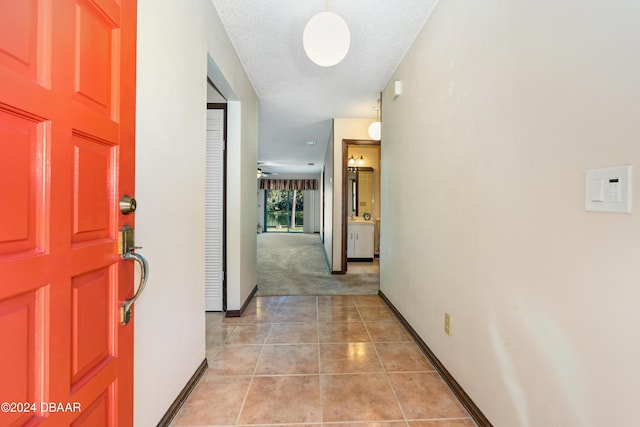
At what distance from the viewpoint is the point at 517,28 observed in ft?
3.81

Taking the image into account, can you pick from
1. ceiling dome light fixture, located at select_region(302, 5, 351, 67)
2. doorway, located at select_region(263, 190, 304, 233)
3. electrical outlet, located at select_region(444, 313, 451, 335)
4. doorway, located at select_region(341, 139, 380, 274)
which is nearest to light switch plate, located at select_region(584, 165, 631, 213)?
electrical outlet, located at select_region(444, 313, 451, 335)

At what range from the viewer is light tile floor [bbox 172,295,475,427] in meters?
1.47

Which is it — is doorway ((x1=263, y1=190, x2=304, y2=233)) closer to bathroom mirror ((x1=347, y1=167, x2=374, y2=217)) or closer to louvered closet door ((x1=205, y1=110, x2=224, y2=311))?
bathroom mirror ((x1=347, y1=167, x2=374, y2=217))

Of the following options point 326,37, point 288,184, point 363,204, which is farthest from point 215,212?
point 288,184

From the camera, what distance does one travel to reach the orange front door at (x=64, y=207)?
21.9 inches

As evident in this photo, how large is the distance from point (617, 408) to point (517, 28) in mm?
1383

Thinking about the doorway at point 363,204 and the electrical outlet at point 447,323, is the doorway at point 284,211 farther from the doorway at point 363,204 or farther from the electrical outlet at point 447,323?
the electrical outlet at point 447,323

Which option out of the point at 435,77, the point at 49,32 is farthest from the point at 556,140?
the point at 49,32

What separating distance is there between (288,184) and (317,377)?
33.9 ft

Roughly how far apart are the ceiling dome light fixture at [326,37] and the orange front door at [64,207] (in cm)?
99

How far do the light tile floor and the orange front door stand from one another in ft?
2.65

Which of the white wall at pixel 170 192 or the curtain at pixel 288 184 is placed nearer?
the white wall at pixel 170 192

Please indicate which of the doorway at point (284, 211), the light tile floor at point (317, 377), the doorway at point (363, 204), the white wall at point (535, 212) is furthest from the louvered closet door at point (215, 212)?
the doorway at point (284, 211)

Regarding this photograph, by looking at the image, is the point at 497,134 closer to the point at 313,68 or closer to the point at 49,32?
the point at 49,32
